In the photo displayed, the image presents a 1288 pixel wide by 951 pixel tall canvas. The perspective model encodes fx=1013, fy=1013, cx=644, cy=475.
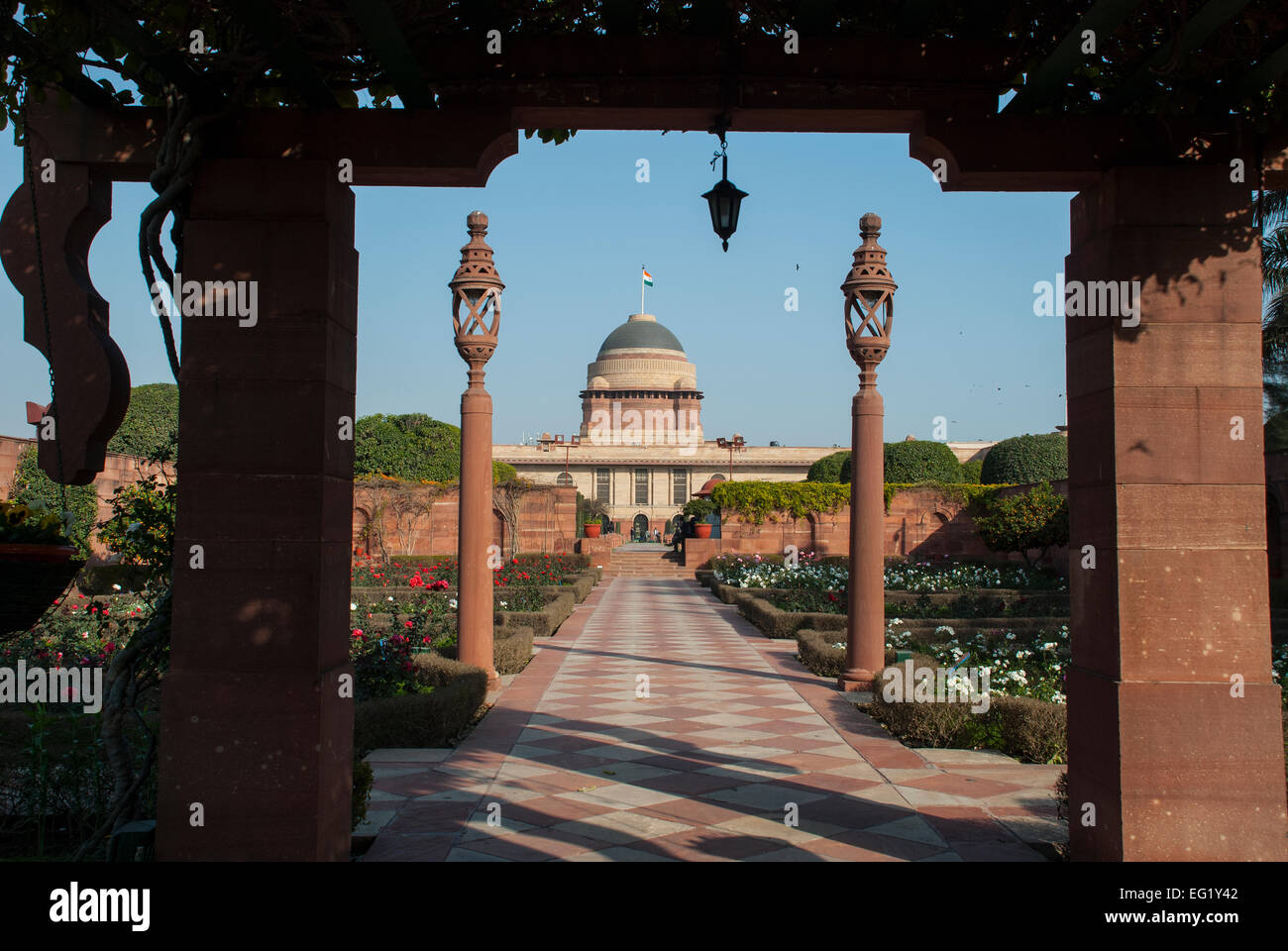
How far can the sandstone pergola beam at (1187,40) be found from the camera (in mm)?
2893

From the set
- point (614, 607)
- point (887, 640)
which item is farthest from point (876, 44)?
point (614, 607)

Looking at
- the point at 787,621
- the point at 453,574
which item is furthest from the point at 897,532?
the point at 787,621

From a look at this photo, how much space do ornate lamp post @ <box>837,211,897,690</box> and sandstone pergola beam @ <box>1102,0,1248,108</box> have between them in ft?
16.9

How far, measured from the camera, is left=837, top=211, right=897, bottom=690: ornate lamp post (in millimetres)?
8508

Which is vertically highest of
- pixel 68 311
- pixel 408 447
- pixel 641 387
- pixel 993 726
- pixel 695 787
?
pixel 641 387

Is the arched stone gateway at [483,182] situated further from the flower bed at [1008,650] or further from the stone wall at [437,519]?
the stone wall at [437,519]

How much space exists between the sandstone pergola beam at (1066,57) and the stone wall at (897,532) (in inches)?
912

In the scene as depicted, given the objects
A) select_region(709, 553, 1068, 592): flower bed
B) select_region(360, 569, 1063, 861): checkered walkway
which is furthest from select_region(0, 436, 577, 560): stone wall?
select_region(360, 569, 1063, 861): checkered walkway

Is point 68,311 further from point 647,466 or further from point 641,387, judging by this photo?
point 641,387

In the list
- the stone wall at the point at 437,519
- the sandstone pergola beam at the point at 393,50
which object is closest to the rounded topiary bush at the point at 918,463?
the stone wall at the point at 437,519

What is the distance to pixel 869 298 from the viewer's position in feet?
28.3

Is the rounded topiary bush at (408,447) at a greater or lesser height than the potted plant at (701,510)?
greater

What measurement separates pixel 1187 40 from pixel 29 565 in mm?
3949

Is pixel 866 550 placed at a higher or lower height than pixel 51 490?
lower
